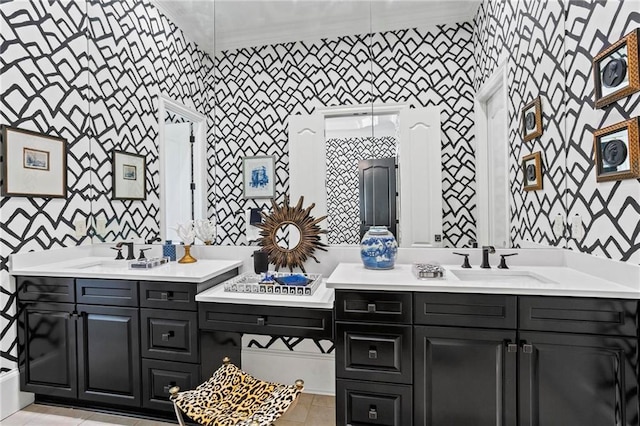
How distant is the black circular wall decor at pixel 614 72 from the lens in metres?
1.34

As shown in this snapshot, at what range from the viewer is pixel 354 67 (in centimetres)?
221

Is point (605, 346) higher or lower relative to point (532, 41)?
lower

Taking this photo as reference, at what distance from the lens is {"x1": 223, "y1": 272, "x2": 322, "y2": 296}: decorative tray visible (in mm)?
1835

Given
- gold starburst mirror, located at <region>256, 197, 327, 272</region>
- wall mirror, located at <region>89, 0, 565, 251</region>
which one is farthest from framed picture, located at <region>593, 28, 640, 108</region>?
gold starburst mirror, located at <region>256, 197, 327, 272</region>

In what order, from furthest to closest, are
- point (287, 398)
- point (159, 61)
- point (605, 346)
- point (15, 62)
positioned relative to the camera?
point (159, 61)
point (15, 62)
point (287, 398)
point (605, 346)

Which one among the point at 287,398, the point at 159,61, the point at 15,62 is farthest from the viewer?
the point at 159,61

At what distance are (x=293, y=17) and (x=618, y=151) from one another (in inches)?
81.2

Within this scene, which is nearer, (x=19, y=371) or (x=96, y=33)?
(x=19, y=371)

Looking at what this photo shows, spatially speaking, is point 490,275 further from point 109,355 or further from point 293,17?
point 109,355

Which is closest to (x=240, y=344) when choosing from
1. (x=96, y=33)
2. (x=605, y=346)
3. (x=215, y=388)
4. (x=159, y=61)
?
A: (x=215, y=388)

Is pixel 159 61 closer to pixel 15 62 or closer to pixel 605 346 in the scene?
pixel 15 62

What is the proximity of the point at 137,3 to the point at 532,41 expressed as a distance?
2.83m

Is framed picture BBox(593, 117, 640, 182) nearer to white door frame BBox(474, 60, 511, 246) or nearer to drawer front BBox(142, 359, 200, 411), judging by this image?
white door frame BBox(474, 60, 511, 246)

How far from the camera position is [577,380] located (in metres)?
1.38
